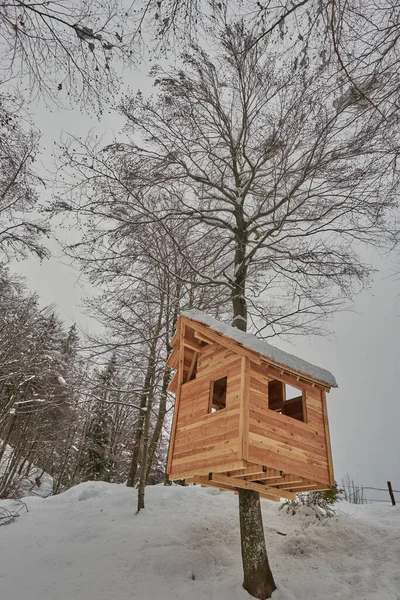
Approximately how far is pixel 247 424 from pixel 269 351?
1.28m

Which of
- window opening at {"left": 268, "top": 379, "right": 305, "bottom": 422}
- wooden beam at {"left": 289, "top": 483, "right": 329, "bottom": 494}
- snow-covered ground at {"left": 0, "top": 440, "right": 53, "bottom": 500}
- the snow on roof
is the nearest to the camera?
the snow on roof

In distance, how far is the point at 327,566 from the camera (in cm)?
736

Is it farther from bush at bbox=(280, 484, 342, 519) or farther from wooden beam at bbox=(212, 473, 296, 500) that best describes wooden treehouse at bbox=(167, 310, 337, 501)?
bush at bbox=(280, 484, 342, 519)

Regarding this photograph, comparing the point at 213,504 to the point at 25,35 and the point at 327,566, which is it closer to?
the point at 327,566

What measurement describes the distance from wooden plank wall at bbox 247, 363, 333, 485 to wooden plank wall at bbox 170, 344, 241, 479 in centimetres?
31

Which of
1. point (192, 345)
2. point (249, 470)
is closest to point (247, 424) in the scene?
point (249, 470)

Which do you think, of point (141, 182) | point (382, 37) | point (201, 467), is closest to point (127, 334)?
point (141, 182)

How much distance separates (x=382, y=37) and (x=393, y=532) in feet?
32.8

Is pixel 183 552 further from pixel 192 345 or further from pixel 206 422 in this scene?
pixel 192 345

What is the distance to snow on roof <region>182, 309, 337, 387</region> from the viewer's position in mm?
5980

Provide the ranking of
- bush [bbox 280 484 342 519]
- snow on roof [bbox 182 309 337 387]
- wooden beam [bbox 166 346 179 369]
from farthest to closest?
bush [bbox 280 484 342 519], wooden beam [bbox 166 346 179 369], snow on roof [bbox 182 309 337 387]

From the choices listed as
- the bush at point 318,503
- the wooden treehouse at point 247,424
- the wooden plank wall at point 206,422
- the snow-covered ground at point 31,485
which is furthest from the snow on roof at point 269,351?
the snow-covered ground at point 31,485

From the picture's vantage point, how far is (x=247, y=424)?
5566mm

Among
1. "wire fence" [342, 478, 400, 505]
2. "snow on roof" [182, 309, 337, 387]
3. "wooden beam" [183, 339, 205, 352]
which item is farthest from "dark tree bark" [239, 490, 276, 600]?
"wire fence" [342, 478, 400, 505]
